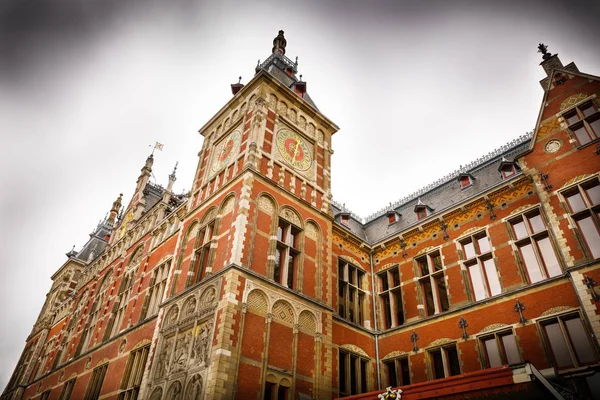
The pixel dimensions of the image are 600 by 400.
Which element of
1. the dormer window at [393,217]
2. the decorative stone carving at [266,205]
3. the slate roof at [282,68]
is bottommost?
the decorative stone carving at [266,205]

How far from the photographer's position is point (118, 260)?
28609 mm

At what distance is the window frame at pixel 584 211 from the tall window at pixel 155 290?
18.3 metres

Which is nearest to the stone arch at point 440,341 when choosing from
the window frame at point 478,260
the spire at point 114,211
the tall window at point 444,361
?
the tall window at point 444,361

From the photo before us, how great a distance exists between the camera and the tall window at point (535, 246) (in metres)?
15.7

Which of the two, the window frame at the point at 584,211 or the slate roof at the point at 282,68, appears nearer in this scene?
the window frame at the point at 584,211

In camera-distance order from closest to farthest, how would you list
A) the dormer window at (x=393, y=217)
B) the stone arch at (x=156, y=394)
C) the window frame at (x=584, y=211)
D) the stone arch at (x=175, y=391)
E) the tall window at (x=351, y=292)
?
the stone arch at (x=175, y=391) → the window frame at (x=584, y=211) → the stone arch at (x=156, y=394) → the tall window at (x=351, y=292) → the dormer window at (x=393, y=217)

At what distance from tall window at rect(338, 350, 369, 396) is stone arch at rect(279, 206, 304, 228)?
6.05 metres

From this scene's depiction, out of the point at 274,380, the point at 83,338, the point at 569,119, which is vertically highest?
the point at 569,119

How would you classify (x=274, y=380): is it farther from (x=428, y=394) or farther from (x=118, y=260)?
(x=118, y=260)

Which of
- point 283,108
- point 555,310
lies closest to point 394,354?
point 555,310

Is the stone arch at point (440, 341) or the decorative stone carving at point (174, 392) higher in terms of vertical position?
the stone arch at point (440, 341)

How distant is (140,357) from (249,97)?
14092 millimetres

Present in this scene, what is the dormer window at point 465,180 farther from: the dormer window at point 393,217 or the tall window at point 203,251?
the tall window at point 203,251

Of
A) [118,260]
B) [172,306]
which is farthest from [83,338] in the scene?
[172,306]
